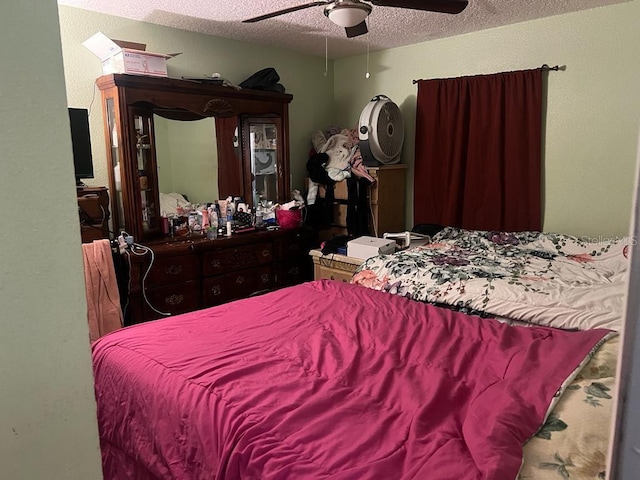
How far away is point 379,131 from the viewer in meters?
3.80

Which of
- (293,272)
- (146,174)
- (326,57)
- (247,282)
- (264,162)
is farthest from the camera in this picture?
(326,57)

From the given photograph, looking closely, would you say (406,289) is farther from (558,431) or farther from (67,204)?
(67,204)

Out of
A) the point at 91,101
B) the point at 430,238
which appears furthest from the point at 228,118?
the point at 430,238

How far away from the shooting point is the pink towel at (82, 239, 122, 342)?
267 centimetres

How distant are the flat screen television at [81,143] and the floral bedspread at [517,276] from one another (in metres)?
1.79

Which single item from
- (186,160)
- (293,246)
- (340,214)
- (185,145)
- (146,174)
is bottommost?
(293,246)

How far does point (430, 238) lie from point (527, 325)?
1485 millimetres

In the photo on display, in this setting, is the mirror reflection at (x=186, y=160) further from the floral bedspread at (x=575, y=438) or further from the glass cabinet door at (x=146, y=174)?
the floral bedspread at (x=575, y=438)

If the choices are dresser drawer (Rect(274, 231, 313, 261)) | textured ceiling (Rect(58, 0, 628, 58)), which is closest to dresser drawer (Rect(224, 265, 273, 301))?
dresser drawer (Rect(274, 231, 313, 261))

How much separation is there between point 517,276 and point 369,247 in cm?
105

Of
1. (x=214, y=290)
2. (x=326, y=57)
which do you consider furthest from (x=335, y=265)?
(x=326, y=57)

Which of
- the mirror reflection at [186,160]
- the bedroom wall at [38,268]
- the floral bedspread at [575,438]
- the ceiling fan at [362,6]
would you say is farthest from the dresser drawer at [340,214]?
the bedroom wall at [38,268]

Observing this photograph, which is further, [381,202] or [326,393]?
[381,202]

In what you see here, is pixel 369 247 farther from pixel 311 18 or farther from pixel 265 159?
pixel 311 18
